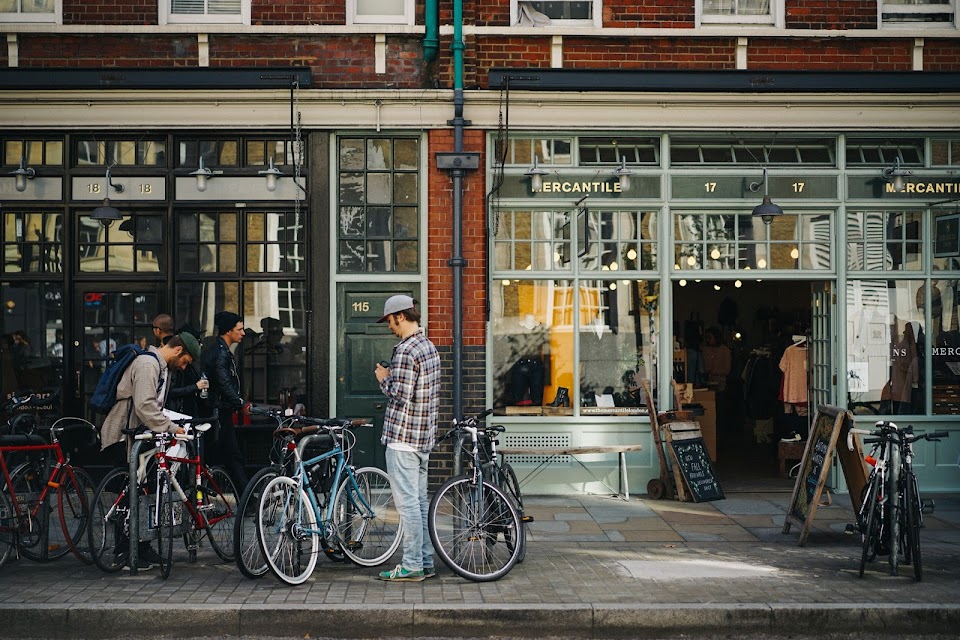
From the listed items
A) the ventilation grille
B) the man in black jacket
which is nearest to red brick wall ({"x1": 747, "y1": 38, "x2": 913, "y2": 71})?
the ventilation grille

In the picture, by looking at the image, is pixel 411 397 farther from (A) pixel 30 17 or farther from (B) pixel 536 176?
(A) pixel 30 17

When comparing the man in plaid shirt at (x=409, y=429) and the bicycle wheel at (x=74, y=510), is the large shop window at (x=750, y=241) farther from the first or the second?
the bicycle wheel at (x=74, y=510)

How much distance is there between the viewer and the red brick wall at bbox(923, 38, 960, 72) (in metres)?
11.1

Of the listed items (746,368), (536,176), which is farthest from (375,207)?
(746,368)

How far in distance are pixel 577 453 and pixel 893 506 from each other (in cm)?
385

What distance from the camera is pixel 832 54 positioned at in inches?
437

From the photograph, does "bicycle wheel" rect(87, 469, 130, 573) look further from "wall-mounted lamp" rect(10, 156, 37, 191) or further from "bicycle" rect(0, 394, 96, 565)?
"wall-mounted lamp" rect(10, 156, 37, 191)

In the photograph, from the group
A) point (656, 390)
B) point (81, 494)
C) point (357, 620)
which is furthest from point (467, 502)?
point (656, 390)

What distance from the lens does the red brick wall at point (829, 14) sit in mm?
11094

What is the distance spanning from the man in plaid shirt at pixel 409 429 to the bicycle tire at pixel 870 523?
129 inches

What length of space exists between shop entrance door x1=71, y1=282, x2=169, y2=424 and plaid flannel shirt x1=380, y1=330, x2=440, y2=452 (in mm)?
4780

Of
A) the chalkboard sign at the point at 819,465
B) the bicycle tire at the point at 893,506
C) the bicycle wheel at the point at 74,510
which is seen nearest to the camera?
the bicycle tire at the point at 893,506

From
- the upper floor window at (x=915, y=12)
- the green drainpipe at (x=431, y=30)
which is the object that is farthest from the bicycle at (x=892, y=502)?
the green drainpipe at (x=431, y=30)

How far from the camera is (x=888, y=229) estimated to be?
37.0 feet
